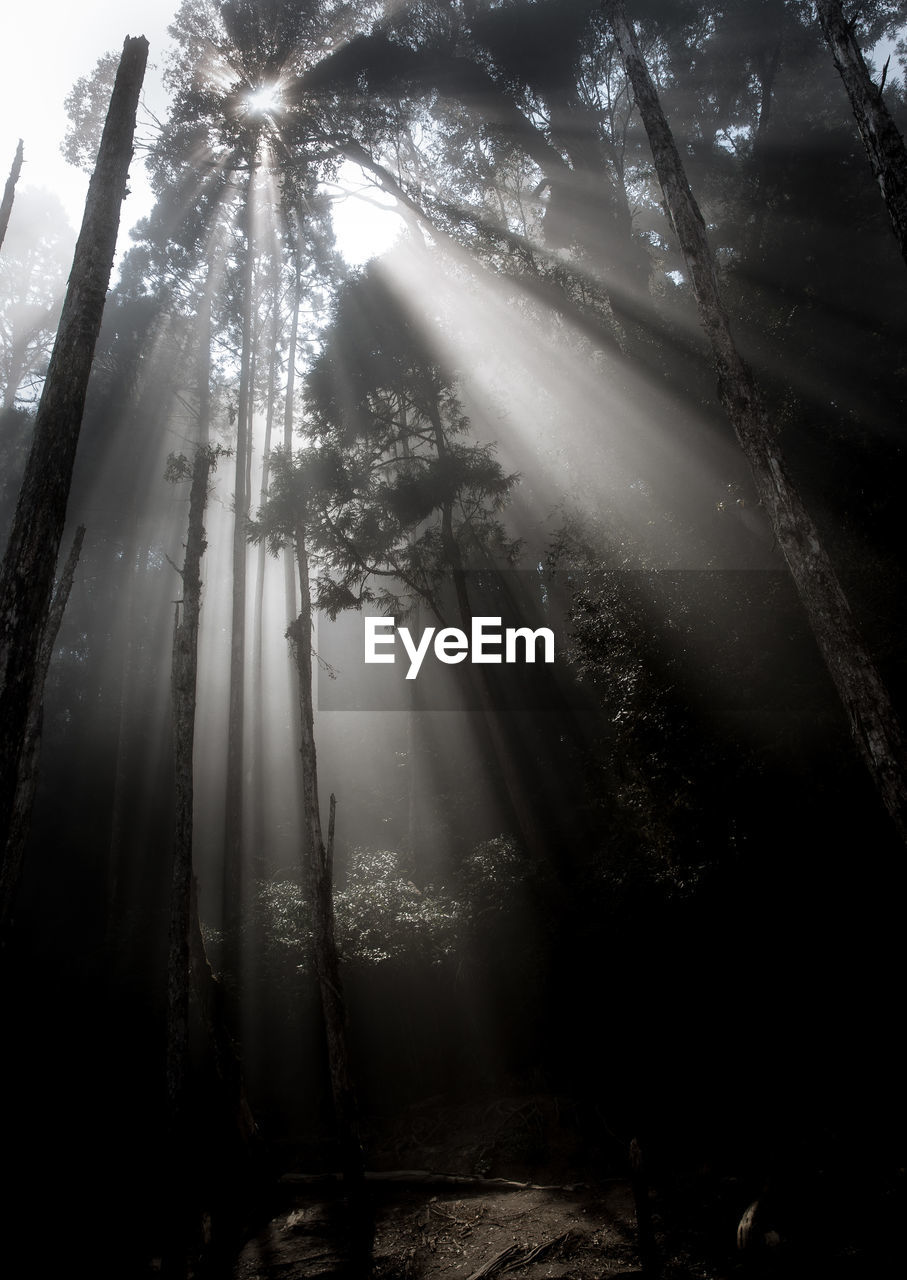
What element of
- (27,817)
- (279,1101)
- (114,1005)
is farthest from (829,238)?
(114,1005)

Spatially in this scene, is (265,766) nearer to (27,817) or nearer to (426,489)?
(426,489)

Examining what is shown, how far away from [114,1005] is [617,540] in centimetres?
1366

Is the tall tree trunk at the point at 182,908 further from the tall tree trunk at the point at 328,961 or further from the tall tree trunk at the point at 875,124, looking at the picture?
the tall tree trunk at the point at 875,124

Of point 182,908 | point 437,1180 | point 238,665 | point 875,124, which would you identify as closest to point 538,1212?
point 437,1180

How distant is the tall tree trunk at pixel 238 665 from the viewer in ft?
46.9

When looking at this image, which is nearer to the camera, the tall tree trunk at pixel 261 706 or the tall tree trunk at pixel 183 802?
the tall tree trunk at pixel 183 802

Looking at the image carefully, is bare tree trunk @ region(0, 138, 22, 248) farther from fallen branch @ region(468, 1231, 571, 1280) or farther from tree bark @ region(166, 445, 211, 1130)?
fallen branch @ region(468, 1231, 571, 1280)

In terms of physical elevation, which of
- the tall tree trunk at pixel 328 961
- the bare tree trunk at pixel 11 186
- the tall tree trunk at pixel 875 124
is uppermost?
the bare tree trunk at pixel 11 186

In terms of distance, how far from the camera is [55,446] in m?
5.17

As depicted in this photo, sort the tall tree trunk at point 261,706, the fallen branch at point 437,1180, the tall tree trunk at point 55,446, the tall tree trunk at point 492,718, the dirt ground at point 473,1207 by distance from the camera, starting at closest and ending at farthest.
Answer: the tall tree trunk at point 55,446, the dirt ground at point 473,1207, the fallen branch at point 437,1180, the tall tree trunk at point 492,718, the tall tree trunk at point 261,706

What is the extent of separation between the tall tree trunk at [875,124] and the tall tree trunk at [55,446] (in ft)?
23.2

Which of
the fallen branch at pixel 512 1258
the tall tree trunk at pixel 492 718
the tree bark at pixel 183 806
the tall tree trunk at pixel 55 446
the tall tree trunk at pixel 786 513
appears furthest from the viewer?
the tall tree trunk at pixel 492 718

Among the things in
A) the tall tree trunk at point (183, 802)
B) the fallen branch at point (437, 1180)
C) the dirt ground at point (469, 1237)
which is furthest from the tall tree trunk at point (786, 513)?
the tall tree trunk at point (183, 802)

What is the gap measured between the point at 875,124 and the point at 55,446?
816 cm
